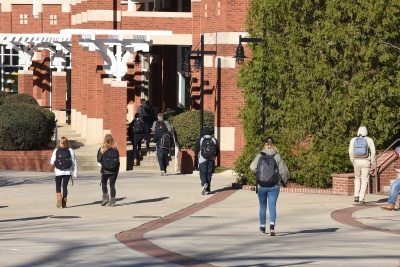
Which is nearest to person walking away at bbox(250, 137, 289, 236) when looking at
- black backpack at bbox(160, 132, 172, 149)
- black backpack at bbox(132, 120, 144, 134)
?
black backpack at bbox(160, 132, 172, 149)

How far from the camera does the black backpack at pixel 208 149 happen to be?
78.7 ft

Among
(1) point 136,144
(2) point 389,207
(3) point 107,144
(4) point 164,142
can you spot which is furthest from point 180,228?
(1) point 136,144

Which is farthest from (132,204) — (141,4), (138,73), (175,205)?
(141,4)

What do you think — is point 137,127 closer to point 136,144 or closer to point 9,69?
point 136,144

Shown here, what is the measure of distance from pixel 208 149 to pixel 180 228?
6.34 metres

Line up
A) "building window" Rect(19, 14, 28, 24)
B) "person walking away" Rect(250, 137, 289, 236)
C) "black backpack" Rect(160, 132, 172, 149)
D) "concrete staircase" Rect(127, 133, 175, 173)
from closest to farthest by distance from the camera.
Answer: "person walking away" Rect(250, 137, 289, 236)
"black backpack" Rect(160, 132, 172, 149)
"concrete staircase" Rect(127, 133, 175, 173)
"building window" Rect(19, 14, 28, 24)

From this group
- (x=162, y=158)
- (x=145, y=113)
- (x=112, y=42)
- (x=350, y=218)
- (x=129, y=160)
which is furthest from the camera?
(x=145, y=113)

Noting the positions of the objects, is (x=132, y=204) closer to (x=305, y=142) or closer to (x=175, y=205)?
(x=175, y=205)

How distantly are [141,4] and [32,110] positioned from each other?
20.0m

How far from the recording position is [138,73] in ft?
150

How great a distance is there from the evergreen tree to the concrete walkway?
5.27ft

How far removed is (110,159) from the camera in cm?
2141

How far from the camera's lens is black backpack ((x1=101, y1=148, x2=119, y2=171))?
843 inches

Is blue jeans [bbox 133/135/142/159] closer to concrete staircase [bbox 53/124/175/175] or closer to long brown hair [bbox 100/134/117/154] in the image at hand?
concrete staircase [bbox 53/124/175/175]
